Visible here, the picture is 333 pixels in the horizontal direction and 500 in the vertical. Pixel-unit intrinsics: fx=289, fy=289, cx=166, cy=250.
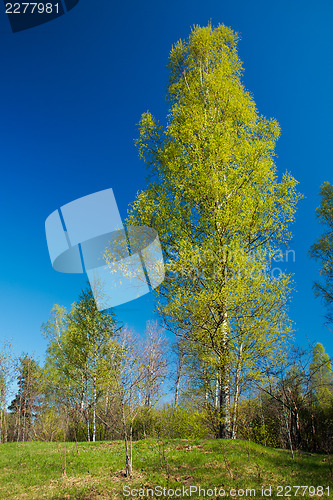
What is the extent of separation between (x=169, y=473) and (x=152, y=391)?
297 inches

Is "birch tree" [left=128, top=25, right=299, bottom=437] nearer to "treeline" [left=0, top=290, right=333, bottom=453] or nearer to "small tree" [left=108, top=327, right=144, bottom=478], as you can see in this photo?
"treeline" [left=0, top=290, right=333, bottom=453]

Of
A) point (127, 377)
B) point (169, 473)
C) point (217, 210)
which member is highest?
point (217, 210)

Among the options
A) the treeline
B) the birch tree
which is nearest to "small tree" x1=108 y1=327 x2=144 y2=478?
the treeline

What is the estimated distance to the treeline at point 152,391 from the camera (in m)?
5.56

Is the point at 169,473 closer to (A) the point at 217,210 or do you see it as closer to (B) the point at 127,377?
(B) the point at 127,377

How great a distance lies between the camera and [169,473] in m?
5.02

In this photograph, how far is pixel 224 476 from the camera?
187 inches

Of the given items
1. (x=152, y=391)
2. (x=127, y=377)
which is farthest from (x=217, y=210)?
(x=152, y=391)

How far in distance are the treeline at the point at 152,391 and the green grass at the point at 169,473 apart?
1.51ft

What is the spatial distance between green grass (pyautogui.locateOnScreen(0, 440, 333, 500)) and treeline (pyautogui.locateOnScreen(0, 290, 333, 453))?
0.46 meters

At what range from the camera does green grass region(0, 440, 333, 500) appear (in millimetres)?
4531

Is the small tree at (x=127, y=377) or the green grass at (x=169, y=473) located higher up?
the small tree at (x=127, y=377)

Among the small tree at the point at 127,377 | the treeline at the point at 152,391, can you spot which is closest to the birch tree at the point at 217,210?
the treeline at the point at 152,391

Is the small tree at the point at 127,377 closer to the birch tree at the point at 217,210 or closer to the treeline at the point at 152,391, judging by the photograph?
the treeline at the point at 152,391
